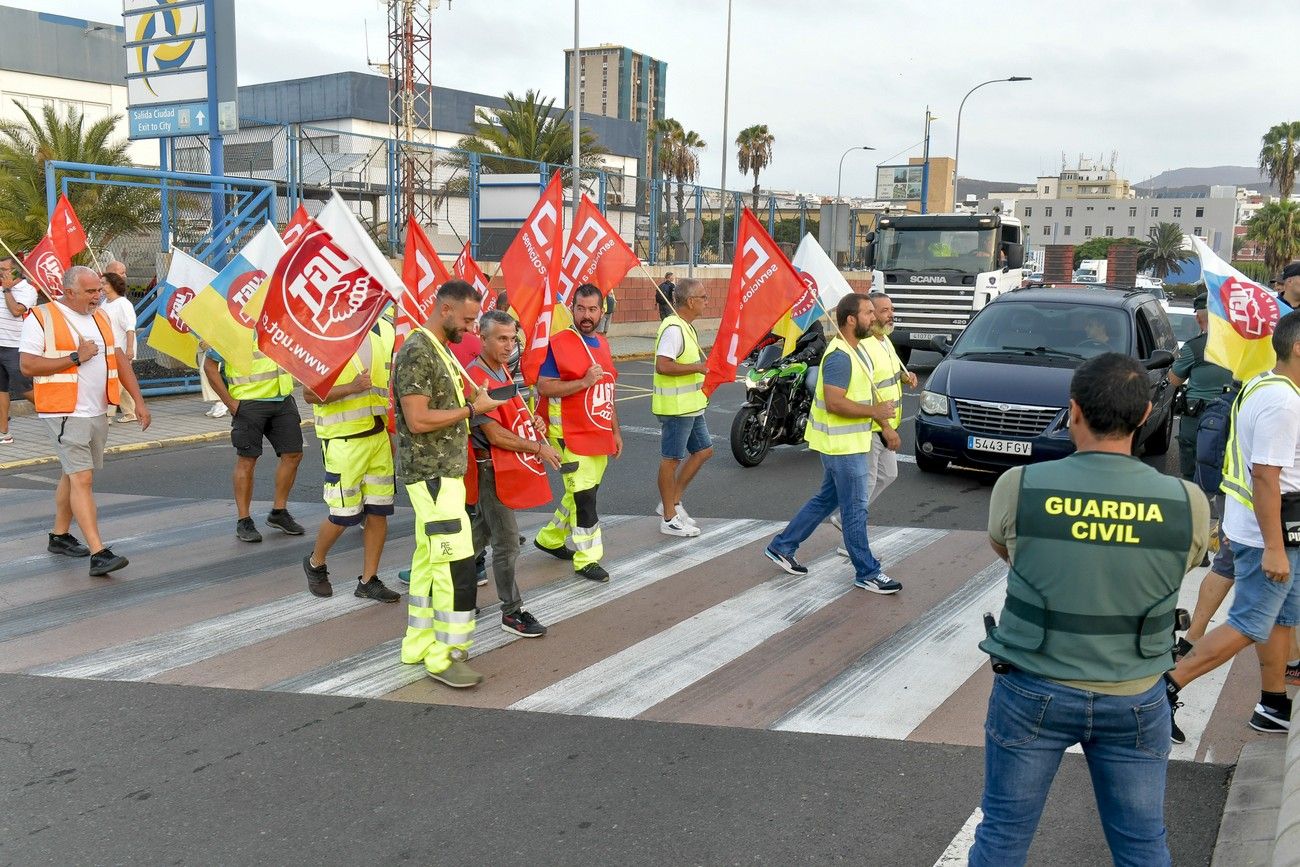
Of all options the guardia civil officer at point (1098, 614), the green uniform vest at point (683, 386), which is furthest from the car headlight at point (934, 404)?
the guardia civil officer at point (1098, 614)

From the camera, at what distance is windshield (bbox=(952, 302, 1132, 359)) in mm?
10719

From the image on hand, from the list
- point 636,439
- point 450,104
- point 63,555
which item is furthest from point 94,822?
point 450,104

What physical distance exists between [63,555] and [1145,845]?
6.89 m

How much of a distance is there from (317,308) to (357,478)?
3.62ft

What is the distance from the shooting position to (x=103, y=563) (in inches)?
269

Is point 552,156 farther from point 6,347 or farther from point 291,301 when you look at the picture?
point 291,301

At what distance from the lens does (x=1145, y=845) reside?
9.40ft

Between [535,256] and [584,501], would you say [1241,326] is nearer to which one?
[584,501]

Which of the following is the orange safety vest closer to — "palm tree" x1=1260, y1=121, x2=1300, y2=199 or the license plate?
the license plate

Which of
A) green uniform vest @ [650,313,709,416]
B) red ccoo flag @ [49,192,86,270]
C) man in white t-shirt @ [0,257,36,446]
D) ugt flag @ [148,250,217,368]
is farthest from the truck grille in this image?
man in white t-shirt @ [0,257,36,446]

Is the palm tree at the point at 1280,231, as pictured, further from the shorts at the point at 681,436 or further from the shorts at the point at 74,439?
the shorts at the point at 74,439

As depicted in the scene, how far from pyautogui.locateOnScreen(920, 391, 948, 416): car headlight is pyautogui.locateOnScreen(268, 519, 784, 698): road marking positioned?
98.6 inches

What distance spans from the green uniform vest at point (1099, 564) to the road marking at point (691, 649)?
244 cm

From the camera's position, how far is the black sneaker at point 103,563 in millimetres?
6824
